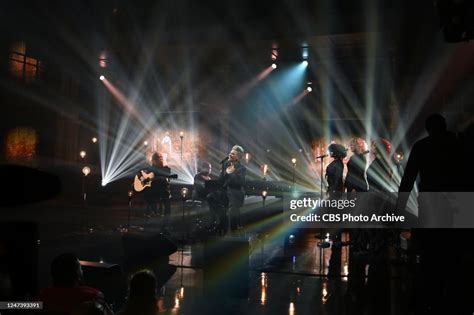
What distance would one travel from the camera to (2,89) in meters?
20.7

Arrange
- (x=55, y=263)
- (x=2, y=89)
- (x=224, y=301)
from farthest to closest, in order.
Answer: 1. (x=2, y=89)
2. (x=224, y=301)
3. (x=55, y=263)

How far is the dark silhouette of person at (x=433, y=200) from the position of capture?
4.31 metres

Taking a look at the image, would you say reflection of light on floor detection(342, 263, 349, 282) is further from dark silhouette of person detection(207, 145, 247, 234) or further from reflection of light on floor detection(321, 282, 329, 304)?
dark silhouette of person detection(207, 145, 247, 234)

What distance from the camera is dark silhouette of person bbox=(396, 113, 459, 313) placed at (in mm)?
4309

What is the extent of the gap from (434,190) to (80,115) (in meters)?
22.5

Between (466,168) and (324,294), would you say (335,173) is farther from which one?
(466,168)

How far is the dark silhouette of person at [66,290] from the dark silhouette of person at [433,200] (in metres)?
2.87

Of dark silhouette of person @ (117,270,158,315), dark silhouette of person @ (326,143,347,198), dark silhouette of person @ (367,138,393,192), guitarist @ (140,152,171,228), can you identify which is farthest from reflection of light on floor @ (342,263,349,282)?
guitarist @ (140,152,171,228)

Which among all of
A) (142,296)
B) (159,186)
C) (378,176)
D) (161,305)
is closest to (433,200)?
(142,296)

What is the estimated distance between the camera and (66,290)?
3.08 meters

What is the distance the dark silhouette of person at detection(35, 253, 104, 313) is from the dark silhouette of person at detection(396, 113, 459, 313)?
287cm

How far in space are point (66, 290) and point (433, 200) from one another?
11.5 feet

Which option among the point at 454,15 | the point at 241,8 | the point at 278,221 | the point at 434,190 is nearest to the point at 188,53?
the point at 241,8

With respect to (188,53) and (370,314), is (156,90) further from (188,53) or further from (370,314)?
(370,314)
